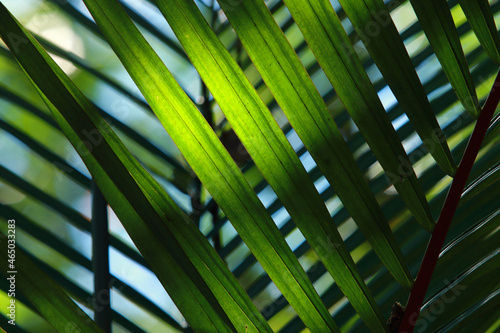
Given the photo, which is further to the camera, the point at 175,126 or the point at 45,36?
the point at 45,36

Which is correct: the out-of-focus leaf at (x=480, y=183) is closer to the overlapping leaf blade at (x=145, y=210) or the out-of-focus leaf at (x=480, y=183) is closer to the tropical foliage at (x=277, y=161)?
the tropical foliage at (x=277, y=161)

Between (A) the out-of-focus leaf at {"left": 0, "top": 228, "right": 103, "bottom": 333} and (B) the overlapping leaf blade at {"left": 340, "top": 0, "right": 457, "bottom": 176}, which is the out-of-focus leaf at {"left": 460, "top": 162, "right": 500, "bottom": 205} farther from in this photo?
(A) the out-of-focus leaf at {"left": 0, "top": 228, "right": 103, "bottom": 333}

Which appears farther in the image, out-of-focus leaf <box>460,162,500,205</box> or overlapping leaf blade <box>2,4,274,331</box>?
out-of-focus leaf <box>460,162,500,205</box>

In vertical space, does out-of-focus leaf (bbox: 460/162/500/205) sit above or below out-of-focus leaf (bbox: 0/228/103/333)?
below

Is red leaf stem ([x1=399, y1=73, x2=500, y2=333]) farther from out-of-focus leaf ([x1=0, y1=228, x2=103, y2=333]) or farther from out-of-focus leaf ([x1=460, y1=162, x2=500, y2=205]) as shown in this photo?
out-of-focus leaf ([x1=0, y1=228, x2=103, y2=333])

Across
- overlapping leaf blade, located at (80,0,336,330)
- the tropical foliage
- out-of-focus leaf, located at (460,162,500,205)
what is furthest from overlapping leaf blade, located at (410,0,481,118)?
overlapping leaf blade, located at (80,0,336,330)

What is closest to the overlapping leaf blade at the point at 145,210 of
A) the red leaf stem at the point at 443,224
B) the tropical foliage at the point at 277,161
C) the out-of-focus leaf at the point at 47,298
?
the tropical foliage at the point at 277,161

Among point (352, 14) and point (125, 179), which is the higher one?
point (352, 14)

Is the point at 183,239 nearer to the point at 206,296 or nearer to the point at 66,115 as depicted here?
the point at 206,296

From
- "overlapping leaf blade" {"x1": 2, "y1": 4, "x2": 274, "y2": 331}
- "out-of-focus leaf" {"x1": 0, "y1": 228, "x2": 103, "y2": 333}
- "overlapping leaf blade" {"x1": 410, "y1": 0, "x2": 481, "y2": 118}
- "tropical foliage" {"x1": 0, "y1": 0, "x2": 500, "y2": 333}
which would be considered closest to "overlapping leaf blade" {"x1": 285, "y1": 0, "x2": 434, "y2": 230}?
"tropical foliage" {"x1": 0, "y1": 0, "x2": 500, "y2": 333}

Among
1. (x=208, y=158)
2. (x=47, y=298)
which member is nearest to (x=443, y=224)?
(x=208, y=158)

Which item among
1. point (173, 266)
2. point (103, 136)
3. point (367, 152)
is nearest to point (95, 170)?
point (103, 136)
